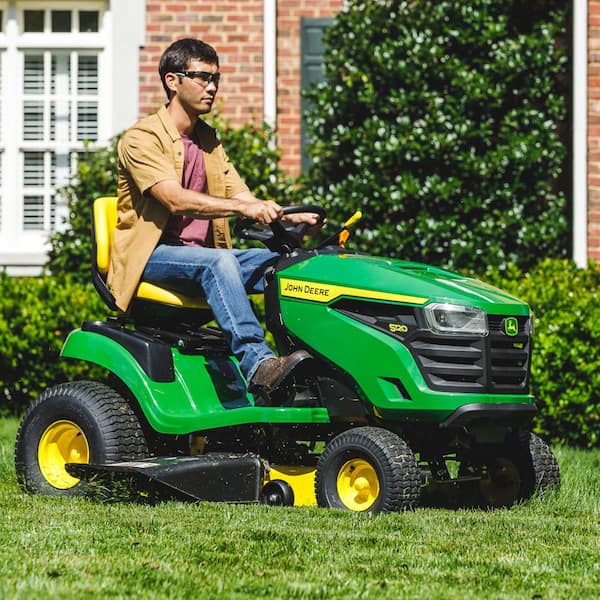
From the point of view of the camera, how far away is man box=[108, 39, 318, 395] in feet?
17.3

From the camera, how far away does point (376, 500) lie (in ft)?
16.3

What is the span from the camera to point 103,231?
573 cm

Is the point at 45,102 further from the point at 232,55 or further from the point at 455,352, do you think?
the point at 455,352

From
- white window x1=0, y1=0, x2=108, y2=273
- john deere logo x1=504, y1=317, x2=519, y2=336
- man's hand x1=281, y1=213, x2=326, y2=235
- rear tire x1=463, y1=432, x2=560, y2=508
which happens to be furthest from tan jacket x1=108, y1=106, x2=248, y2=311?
white window x1=0, y1=0, x2=108, y2=273

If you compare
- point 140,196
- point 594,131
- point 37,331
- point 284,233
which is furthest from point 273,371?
point 594,131

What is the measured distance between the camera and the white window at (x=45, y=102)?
10867mm

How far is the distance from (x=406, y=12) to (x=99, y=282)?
504cm

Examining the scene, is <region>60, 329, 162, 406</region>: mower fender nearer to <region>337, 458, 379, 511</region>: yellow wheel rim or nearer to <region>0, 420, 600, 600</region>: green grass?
<region>0, 420, 600, 600</region>: green grass

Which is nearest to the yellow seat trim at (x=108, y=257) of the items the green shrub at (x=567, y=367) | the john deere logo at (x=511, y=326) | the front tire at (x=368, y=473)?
the front tire at (x=368, y=473)

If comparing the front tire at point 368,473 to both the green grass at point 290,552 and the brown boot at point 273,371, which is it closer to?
the green grass at point 290,552

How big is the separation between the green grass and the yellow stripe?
0.81 metres

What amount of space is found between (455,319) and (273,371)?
2.41ft

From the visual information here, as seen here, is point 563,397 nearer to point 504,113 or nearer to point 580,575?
point 504,113

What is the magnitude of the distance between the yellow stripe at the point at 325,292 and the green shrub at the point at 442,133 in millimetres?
4351
